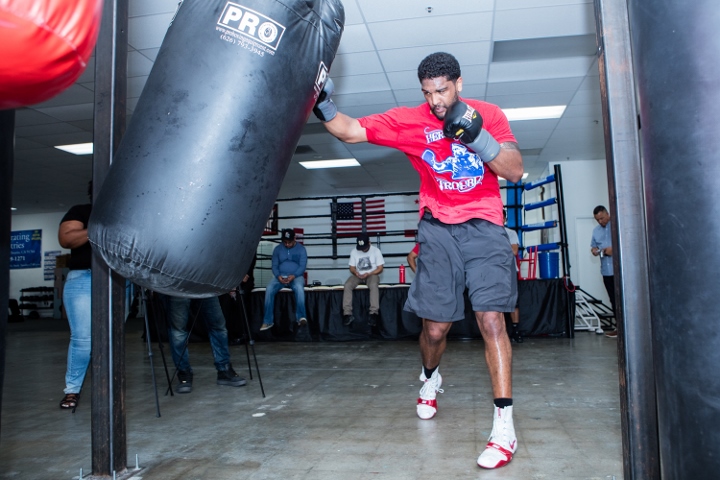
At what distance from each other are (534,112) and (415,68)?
238 cm

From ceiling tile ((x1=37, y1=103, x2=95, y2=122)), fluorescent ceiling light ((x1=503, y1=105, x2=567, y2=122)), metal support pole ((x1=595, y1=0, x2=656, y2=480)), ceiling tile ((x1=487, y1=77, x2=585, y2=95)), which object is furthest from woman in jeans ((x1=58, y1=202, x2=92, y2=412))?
fluorescent ceiling light ((x1=503, y1=105, x2=567, y2=122))

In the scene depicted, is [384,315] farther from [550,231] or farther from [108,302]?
[108,302]

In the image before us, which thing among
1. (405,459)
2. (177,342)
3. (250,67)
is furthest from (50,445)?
(250,67)

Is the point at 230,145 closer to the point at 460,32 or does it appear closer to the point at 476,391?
the point at 476,391

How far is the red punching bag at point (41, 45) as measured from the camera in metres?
0.76

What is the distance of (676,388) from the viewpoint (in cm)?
102

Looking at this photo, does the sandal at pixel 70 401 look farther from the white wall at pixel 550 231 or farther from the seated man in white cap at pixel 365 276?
the white wall at pixel 550 231

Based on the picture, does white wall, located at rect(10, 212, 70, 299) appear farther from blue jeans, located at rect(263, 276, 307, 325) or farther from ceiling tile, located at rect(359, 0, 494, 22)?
ceiling tile, located at rect(359, 0, 494, 22)

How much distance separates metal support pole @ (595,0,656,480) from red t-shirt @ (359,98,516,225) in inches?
31.0

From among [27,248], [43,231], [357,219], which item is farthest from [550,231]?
[27,248]

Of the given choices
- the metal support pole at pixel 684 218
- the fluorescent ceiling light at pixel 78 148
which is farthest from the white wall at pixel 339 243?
the metal support pole at pixel 684 218

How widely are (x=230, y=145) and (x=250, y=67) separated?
219 mm

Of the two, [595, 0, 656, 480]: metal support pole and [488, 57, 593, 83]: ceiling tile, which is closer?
[595, 0, 656, 480]: metal support pole

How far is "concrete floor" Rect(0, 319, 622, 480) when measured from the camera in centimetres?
195
